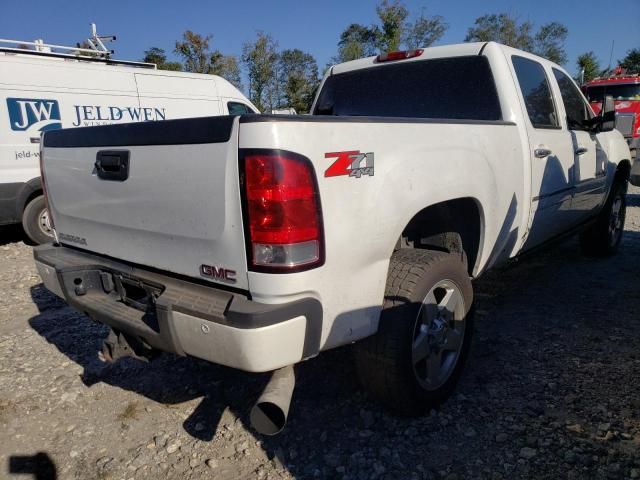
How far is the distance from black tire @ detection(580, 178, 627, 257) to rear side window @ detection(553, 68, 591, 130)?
1203mm

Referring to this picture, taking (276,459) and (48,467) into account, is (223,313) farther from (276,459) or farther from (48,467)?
(48,467)

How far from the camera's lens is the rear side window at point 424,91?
3.16m

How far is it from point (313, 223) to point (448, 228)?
132 cm

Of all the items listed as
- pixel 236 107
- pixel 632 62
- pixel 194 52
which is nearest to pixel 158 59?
pixel 194 52

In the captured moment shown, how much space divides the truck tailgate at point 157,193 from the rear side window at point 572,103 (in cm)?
321

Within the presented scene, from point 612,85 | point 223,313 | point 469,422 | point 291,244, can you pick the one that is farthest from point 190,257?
point 612,85

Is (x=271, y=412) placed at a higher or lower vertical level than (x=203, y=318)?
lower

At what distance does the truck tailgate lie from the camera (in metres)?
1.77

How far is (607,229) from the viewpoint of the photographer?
5125mm

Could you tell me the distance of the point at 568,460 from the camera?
7.05 ft

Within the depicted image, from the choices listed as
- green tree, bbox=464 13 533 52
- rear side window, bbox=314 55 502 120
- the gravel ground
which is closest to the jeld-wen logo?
the gravel ground

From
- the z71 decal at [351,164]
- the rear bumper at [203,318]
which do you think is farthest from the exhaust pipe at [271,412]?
the z71 decal at [351,164]

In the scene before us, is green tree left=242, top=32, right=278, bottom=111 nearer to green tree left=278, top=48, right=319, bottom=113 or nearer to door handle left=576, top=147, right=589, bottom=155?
green tree left=278, top=48, right=319, bottom=113

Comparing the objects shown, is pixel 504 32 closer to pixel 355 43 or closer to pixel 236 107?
pixel 355 43
